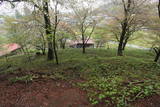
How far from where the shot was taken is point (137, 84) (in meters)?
3.84

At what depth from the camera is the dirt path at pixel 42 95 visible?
10.6ft

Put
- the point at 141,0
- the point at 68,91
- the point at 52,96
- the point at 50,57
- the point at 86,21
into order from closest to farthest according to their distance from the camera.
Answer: the point at 52,96, the point at 68,91, the point at 141,0, the point at 50,57, the point at 86,21

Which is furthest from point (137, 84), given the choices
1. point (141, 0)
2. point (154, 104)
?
point (141, 0)

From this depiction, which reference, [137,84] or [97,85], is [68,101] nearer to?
[97,85]

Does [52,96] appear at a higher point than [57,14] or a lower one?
lower

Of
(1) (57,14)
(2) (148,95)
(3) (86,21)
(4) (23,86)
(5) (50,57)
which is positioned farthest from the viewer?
(3) (86,21)

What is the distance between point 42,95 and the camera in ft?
12.1

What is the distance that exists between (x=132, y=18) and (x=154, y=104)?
634 centimetres

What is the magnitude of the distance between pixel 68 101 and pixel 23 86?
1990mm

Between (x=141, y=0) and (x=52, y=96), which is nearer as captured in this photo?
(x=52, y=96)

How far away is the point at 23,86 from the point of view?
428 centimetres

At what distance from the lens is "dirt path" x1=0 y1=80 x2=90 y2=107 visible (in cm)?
322

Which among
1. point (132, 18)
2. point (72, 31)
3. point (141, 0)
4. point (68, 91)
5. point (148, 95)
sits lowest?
point (68, 91)

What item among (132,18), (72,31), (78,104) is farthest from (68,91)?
(72,31)
